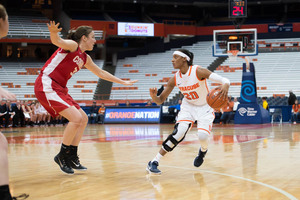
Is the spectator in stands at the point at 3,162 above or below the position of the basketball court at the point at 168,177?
above

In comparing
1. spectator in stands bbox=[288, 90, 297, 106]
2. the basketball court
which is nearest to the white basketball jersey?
the basketball court

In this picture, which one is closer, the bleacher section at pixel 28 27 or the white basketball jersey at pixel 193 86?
the white basketball jersey at pixel 193 86

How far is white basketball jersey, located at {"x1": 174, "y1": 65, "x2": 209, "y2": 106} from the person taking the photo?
19.9 feet

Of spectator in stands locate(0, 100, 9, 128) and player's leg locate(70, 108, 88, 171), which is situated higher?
player's leg locate(70, 108, 88, 171)

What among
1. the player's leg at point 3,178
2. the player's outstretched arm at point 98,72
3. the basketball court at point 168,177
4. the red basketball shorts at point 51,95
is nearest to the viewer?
the player's leg at point 3,178

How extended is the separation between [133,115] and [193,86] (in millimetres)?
17582

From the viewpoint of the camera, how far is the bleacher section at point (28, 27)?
111 feet

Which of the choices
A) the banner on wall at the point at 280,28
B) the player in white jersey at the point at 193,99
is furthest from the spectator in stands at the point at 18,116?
the banner on wall at the point at 280,28

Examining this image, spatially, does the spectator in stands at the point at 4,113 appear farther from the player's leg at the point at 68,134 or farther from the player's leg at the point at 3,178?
the player's leg at the point at 3,178

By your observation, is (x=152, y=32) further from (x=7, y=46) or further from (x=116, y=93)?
(x=7, y=46)

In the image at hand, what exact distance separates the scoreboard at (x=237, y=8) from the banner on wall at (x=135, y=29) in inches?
518

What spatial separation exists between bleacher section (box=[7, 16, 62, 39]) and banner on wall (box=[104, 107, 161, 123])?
524 inches

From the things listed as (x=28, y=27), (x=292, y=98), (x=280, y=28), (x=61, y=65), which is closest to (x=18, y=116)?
(x=292, y=98)

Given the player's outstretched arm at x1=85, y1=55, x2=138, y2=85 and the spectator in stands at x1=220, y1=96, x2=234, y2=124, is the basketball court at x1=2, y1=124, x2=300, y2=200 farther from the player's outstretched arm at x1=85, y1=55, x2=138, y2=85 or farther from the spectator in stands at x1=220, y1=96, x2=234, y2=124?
the spectator in stands at x1=220, y1=96, x2=234, y2=124
